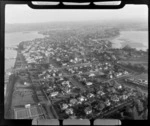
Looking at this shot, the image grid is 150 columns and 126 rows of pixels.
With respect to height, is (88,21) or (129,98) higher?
(88,21)

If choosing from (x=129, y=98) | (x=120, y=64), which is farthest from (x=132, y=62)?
(x=129, y=98)

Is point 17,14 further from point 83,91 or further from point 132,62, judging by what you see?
point 132,62

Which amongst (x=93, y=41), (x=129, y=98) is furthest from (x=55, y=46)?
(x=129, y=98)

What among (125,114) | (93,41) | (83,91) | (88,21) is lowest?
(125,114)

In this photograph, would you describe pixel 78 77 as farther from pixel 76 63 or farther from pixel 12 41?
pixel 12 41

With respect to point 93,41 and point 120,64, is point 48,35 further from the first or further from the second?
point 120,64
